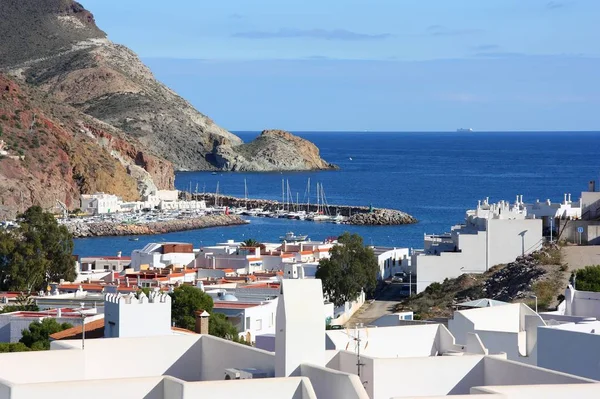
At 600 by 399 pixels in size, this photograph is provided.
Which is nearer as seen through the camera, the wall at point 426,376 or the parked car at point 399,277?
the wall at point 426,376

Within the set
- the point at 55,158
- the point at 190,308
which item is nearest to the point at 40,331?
the point at 190,308

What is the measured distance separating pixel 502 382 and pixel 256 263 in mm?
45787

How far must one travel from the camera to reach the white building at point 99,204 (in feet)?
391

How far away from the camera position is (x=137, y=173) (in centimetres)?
14500

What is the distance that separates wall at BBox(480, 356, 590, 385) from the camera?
9.81 meters

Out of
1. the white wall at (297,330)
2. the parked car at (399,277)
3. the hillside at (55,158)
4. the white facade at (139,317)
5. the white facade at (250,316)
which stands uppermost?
the hillside at (55,158)

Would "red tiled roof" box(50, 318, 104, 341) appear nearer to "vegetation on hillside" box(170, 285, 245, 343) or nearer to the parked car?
"vegetation on hillside" box(170, 285, 245, 343)

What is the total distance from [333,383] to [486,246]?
3442cm

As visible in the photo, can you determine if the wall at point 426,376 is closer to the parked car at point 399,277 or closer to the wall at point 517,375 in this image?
the wall at point 517,375

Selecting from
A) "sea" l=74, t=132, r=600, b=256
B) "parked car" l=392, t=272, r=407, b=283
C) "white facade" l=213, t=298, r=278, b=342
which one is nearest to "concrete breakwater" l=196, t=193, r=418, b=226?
"sea" l=74, t=132, r=600, b=256

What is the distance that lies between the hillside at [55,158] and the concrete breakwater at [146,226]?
701cm

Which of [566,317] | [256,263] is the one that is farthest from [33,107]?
[566,317]

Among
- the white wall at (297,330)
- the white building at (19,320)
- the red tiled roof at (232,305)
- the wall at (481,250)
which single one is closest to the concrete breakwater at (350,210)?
the wall at (481,250)

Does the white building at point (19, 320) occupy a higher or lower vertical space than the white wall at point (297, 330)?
lower
